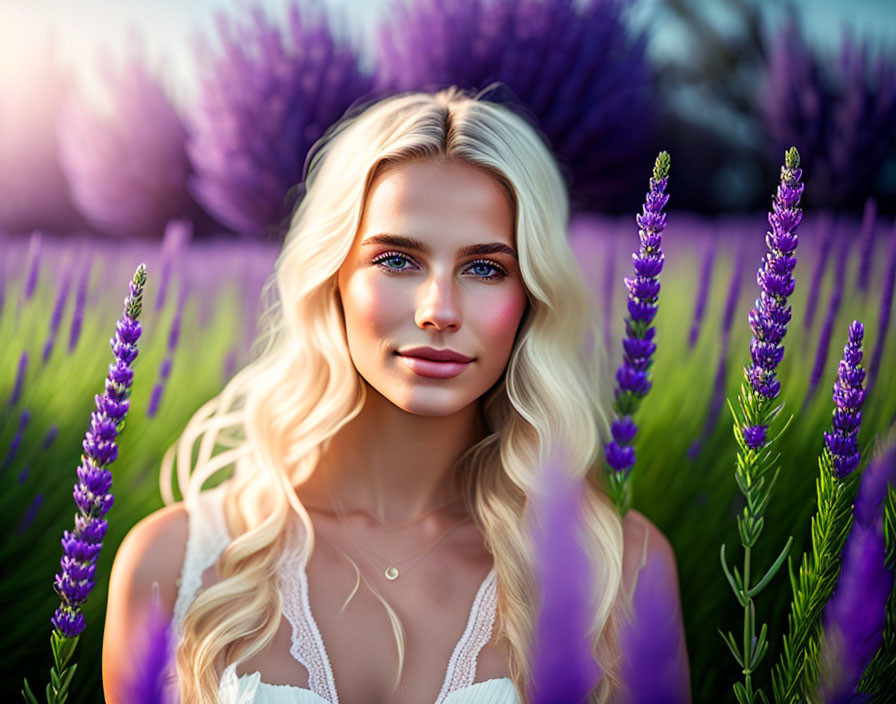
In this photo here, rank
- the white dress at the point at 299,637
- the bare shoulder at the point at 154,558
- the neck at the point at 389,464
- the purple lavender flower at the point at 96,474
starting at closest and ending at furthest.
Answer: the purple lavender flower at the point at 96,474
the white dress at the point at 299,637
the bare shoulder at the point at 154,558
the neck at the point at 389,464

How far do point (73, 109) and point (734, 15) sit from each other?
158 cm

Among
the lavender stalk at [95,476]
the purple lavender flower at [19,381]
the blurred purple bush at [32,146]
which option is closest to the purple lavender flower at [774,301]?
the lavender stalk at [95,476]

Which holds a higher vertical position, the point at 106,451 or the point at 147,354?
the point at 147,354

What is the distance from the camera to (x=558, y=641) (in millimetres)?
490

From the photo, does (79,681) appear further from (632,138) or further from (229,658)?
(632,138)

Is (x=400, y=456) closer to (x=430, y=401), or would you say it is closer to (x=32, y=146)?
(x=430, y=401)

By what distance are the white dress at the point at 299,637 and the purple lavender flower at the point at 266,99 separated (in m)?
0.76

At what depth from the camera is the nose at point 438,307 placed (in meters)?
1.41

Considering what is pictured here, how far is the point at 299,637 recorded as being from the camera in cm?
146

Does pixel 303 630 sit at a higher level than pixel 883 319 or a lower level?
lower

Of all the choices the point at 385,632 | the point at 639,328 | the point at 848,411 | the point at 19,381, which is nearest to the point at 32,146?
the point at 19,381

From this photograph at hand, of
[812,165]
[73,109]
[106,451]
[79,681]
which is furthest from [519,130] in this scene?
[79,681]

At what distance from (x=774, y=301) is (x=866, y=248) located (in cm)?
76

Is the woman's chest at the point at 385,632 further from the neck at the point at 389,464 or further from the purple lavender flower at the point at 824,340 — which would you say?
the purple lavender flower at the point at 824,340
